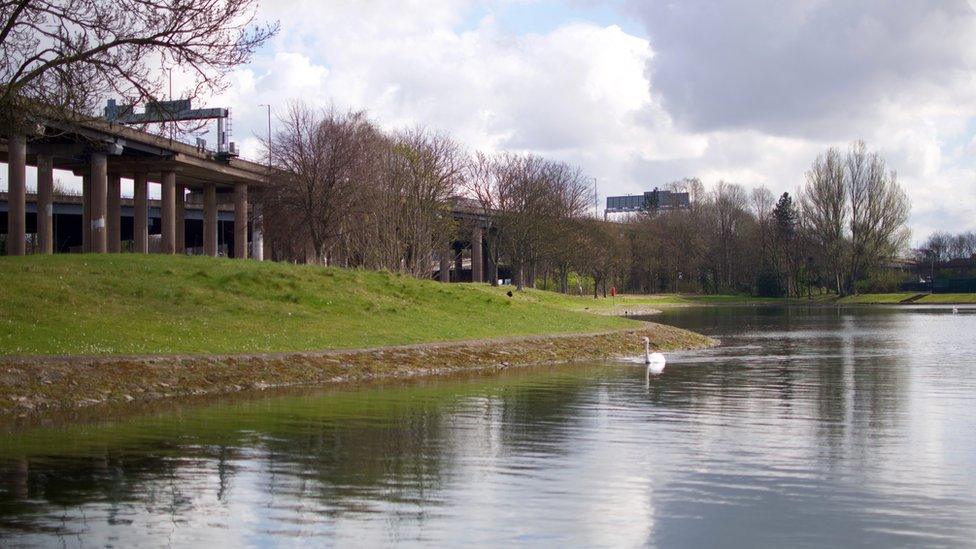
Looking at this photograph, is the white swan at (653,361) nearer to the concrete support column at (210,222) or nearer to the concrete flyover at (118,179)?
the concrete flyover at (118,179)

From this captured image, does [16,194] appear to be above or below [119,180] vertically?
below

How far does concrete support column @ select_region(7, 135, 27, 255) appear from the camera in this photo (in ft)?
165

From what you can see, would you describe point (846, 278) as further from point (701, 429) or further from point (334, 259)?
point (701, 429)

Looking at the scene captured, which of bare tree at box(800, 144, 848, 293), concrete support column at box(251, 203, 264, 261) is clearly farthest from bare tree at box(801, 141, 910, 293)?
concrete support column at box(251, 203, 264, 261)

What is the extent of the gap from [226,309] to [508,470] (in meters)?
22.1

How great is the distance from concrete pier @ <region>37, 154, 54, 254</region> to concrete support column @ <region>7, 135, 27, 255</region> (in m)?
5.28

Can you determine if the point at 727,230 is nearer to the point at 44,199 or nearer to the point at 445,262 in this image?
the point at 445,262

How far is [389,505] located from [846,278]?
12218 cm

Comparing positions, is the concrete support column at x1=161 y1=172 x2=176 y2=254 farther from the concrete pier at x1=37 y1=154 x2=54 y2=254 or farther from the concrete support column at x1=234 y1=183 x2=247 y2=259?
the concrete support column at x1=234 y1=183 x2=247 y2=259

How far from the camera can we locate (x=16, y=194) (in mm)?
52031

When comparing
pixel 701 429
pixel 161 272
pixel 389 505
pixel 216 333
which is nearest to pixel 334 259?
pixel 161 272

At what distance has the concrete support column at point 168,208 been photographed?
226 feet

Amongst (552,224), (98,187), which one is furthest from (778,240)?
(98,187)

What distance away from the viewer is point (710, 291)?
141 meters
